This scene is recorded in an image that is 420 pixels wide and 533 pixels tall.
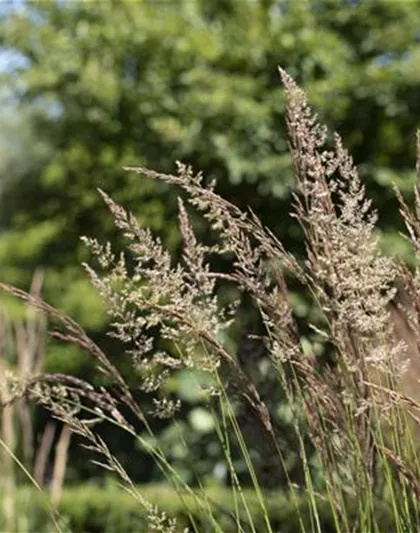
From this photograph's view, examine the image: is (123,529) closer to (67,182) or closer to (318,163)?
(67,182)

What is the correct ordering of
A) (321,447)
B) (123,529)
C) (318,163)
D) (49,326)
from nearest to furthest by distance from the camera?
(318,163) < (321,447) < (123,529) < (49,326)

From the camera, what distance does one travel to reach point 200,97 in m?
6.94

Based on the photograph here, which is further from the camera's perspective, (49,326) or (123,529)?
(49,326)

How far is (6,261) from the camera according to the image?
34.4 feet

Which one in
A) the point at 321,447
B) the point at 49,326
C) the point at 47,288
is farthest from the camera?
the point at 47,288

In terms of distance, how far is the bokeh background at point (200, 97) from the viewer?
686 centimetres

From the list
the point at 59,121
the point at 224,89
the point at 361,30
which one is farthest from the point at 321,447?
the point at 59,121

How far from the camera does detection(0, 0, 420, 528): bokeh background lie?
6859 millimetres

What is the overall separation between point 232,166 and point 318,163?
4971 millimetres

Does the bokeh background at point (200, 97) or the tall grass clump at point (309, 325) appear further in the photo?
the bokeh background at point (200, 97)

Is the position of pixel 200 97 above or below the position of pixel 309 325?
above

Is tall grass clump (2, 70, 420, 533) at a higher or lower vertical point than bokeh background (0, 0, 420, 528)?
lower

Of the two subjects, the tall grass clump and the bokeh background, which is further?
the bokeh background

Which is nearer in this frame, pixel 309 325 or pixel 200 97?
pixel 309 325
